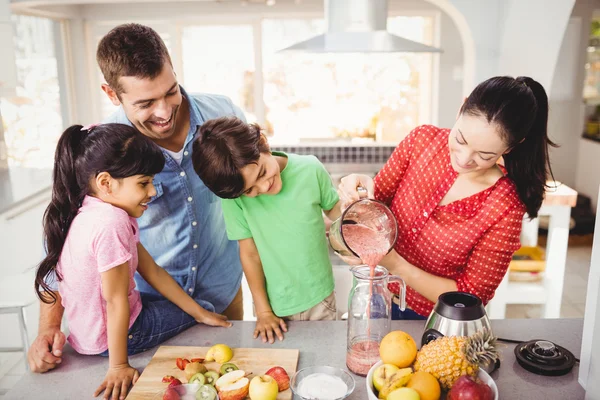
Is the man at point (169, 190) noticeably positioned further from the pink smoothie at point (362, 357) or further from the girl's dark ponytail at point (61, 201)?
the pink smoothie at point (362, 357)

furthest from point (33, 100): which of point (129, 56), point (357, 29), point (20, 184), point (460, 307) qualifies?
point (460, 307)

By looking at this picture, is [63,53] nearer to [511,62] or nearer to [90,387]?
[511,62]

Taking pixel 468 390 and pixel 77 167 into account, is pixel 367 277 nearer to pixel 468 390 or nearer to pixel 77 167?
pixel 468 390

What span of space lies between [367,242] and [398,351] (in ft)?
0.95

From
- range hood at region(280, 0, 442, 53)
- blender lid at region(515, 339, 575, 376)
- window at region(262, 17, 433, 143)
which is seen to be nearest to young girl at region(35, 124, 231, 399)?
blender lid at region(515, 339, 575, 376)

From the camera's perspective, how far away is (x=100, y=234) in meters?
1.19

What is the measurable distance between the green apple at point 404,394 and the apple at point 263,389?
Answer: 0.84 feet

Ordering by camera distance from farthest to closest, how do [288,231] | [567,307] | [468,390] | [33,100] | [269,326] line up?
[33,100] → [567,307] → [288,231] → [269,326] → [468,390]

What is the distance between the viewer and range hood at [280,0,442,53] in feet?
7.36

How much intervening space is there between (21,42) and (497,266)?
4.62m

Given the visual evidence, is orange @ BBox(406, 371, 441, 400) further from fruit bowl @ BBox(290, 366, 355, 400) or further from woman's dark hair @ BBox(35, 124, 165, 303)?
woman's dark hair @ BBox(35, 124, 165, 303)

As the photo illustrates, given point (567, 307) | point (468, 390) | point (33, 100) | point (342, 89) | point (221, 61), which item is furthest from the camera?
point (342, 89)

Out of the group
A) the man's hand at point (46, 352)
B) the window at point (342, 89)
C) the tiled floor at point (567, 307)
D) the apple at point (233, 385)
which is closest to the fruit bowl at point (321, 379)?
the apple at point (233, 385)

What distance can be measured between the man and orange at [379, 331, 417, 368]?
75 cm
